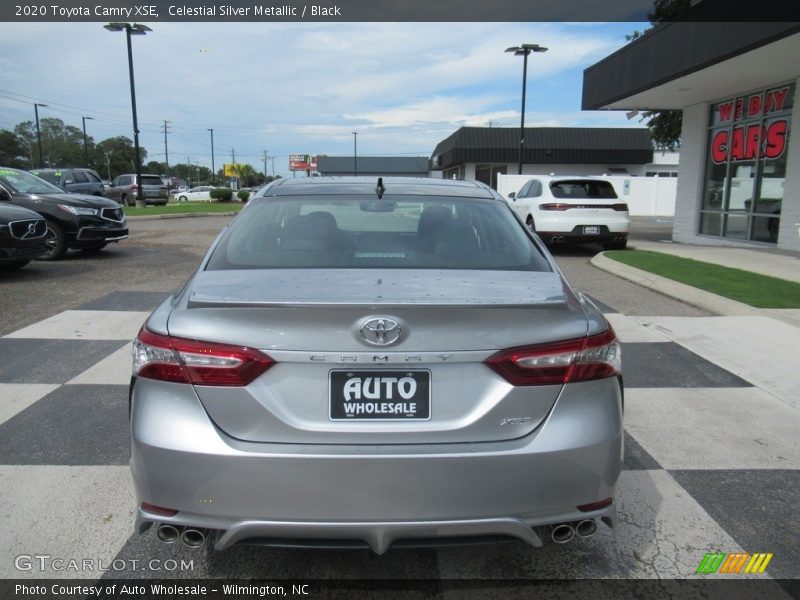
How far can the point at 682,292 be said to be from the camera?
27.6ft

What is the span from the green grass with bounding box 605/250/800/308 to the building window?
299 cm

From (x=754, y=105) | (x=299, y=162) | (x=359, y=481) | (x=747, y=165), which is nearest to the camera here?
(x=359, y=481)

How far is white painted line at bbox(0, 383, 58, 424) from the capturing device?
431 cm

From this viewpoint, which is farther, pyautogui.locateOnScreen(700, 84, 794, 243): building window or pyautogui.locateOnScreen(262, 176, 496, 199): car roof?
pyautogui.locateOnScreen(700, 84, 794, 243): building window

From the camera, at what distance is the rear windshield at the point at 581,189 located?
13.5 m

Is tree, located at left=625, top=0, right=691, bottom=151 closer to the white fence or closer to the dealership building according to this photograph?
the dealership building

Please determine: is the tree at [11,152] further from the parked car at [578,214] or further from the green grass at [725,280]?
the green grass at [725,280]

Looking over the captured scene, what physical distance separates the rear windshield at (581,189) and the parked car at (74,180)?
51.0 feet

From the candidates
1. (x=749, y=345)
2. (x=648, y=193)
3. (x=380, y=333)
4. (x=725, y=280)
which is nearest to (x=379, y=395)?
(x=380, y=333)

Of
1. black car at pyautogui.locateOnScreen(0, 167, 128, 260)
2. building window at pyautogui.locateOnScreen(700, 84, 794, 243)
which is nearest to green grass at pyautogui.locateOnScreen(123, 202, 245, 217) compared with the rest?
black car at pyautogui.locateOnScreen(0, 167, 128, 260)

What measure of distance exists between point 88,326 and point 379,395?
18.1 feet

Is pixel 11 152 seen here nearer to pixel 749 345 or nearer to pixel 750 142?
pixel 750 142

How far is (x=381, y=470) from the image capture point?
2.05 meters

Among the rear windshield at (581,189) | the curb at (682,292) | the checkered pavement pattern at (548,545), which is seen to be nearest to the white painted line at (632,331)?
the checkered pavement pattern at (548,545)
